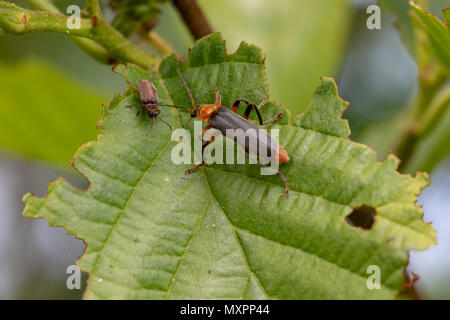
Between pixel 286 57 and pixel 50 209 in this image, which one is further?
pixel 286 57

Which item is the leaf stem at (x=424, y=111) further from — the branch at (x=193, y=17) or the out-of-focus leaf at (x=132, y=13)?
the out-of-focus leaf at (x=132, y=13)

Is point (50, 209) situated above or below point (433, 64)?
below

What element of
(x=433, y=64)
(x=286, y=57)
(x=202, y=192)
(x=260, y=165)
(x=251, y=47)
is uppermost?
(x=286, y=57)

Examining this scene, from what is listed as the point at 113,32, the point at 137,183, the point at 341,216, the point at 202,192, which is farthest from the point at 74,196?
the point at 341,216

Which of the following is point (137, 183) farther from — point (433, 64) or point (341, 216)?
point (433, 64)

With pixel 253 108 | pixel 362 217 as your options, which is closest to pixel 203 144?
pixel 253 108
